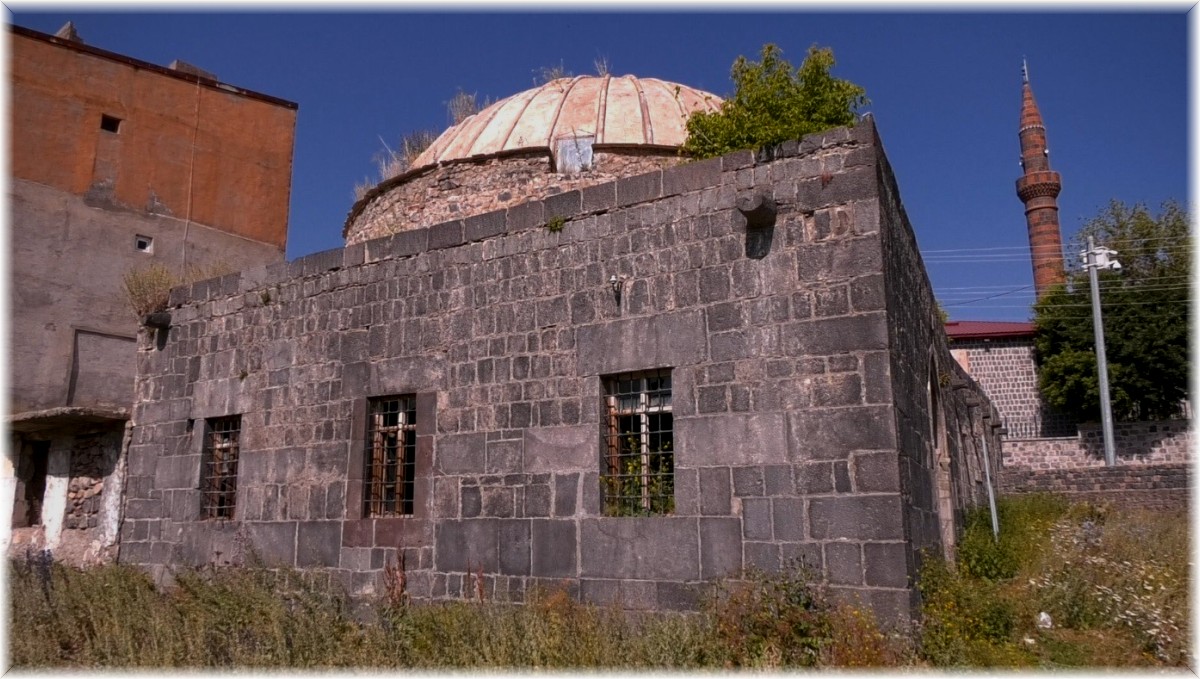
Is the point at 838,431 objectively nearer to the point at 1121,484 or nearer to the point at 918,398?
the point at 918,398

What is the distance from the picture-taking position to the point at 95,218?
1623 centimetres

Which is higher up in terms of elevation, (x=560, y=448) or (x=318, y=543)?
(x=560, y=448)

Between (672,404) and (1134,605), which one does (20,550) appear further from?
(1134,605)

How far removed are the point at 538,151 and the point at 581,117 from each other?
1.60 meters

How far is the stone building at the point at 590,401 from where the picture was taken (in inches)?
285

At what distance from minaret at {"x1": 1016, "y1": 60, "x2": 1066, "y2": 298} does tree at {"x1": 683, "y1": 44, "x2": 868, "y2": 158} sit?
2510 cm

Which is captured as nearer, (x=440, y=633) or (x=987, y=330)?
(x=440, y=633)

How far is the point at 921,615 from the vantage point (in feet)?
22.0

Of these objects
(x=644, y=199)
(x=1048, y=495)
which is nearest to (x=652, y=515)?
(x=644, y=199)

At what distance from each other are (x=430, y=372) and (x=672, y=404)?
8.68 ft

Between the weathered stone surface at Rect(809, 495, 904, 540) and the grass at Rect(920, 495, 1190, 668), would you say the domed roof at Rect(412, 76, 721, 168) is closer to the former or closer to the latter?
the grass at Rect(920, 495, 1190, 668)

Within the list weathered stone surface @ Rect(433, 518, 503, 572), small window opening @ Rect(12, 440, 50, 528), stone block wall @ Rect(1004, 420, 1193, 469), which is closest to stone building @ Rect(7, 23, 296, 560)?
small window opening @ Rect(12, 440, 50, 528)

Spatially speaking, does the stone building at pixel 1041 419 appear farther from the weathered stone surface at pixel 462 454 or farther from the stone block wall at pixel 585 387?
the weathered stone surface at pixel 462 454

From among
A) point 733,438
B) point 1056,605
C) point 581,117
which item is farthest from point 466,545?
point 581,117
